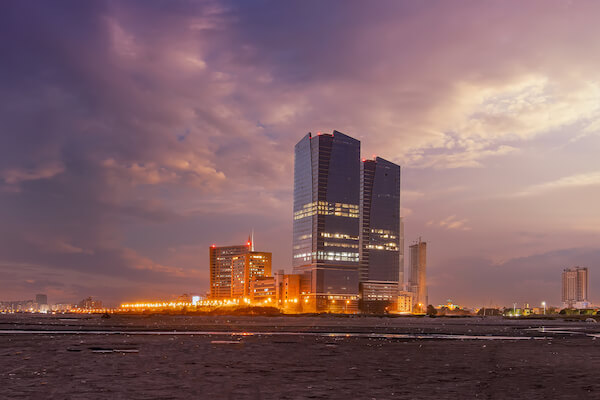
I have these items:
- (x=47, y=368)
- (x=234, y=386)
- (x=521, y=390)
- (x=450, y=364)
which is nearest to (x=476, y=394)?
(x=521, y=390)

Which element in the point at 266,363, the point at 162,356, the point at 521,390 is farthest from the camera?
the point at 162,356

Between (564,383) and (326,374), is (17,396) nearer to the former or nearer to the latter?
(326,374)

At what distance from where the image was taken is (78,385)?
32.4 metres

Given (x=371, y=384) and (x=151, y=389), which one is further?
(x=371, y=384)

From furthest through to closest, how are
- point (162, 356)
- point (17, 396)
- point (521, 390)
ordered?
point (162, 356), point (521, 390), point (17, 396)

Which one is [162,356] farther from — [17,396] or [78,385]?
[17,396]

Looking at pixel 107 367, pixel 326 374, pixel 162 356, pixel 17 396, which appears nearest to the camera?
pixel 17 396

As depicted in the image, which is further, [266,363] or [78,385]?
[266,363]

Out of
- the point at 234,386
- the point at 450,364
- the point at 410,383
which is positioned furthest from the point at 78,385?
the point at 450,364

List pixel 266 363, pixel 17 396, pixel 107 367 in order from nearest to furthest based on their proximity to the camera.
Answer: pixel 17 396, pixel 107 367, pixel 266 363

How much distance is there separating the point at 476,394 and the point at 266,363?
18497mm

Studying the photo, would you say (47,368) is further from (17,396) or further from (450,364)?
(450,364)

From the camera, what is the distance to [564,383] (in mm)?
35656

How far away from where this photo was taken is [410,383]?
34625 millimetres
